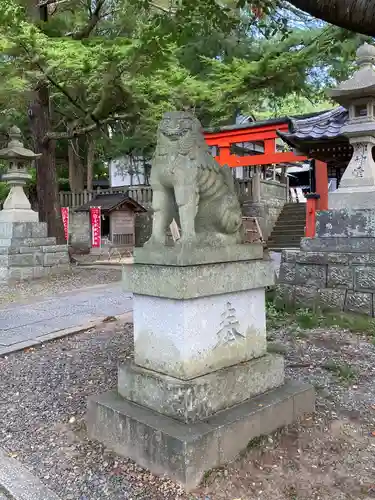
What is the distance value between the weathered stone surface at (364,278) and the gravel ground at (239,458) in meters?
1.14

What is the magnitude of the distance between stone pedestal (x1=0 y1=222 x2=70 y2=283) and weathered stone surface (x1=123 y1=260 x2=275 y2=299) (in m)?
8.65

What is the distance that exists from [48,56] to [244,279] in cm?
734

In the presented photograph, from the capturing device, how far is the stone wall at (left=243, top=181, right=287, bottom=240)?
17219 millimetres

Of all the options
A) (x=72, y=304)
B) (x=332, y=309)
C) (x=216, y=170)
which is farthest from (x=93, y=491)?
(x=72, y=304)

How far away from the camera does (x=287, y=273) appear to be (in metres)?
6.49

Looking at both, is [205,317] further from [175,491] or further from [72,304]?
[72,304]

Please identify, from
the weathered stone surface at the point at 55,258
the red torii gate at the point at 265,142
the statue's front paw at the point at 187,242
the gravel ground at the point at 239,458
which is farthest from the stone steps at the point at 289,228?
the statue's front paw at the point at 187,242

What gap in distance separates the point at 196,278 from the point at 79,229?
17.1 meters

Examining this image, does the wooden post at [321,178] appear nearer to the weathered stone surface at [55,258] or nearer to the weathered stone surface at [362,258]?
the weathered stone surface at [362,258]

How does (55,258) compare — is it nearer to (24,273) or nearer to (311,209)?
(24,273)

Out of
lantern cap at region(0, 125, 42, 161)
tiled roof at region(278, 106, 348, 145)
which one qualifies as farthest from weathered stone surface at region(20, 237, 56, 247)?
tiled roof at region(278, 106, 348, 145)

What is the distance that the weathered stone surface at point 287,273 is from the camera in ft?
21.1

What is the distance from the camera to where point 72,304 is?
7.62m

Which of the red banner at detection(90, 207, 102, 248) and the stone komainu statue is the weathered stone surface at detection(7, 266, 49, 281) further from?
the stone komainu statue
